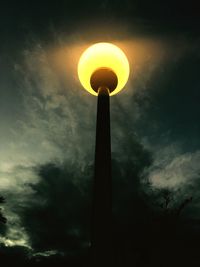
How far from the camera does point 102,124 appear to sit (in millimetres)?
4848

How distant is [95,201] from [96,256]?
787 mm

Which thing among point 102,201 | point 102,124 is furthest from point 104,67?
point 102,201

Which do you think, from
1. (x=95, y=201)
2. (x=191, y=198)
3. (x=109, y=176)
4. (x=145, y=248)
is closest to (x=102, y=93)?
(x=109, y=176)

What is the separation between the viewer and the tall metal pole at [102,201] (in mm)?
3756

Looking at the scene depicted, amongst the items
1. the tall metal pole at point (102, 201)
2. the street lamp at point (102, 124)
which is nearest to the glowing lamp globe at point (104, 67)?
the street lamp at point (102, 124)

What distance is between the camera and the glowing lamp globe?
18.9 ft

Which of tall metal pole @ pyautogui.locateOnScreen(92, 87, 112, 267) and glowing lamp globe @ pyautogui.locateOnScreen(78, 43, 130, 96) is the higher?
glowing lamp globe @ pyautogui.locateOnScreen(78, 43, 130, 96)

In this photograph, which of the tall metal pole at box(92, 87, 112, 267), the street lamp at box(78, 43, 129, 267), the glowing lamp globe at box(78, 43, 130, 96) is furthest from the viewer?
the glowing lamp globe at box(78, 43, 130, 96)

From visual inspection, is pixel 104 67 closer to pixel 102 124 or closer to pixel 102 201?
pixel 102 124

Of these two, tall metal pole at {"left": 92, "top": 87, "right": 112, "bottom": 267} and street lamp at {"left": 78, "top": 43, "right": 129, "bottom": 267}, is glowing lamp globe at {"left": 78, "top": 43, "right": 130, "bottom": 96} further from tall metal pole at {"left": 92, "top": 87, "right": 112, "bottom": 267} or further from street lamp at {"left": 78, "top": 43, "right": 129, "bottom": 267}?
tall metal pole at {"left": 92, "top": 87, "right": 112, "bottom": 267}

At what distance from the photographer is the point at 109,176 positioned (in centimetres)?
430

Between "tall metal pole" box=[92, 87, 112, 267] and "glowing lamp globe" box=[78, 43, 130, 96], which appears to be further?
"glowing lamp globe" box=[78, 43, 130, 96]

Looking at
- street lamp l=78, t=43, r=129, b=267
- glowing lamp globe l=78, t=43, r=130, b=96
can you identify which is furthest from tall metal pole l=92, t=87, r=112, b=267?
glowing lamp globe l=78, t=43, r=130, b=96

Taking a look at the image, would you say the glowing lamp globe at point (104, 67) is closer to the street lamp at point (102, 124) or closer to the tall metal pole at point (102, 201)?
the street lamp at point (102, 124)
